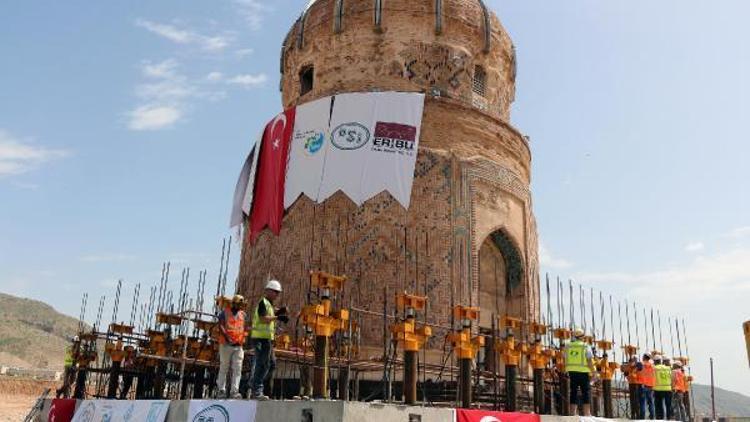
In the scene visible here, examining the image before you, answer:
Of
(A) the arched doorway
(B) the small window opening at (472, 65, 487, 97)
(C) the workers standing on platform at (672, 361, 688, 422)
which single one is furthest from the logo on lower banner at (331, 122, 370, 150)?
(C) the workers standing on platform at (672, 361, 688, 422)

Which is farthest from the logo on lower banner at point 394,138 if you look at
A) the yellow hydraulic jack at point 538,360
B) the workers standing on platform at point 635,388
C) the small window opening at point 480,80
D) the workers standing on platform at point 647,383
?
the workers standing on platform at point 647,383

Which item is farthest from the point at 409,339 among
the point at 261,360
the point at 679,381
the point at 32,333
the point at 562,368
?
the point at 32,333

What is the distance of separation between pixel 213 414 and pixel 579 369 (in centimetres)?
666

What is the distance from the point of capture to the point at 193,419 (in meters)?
9.28

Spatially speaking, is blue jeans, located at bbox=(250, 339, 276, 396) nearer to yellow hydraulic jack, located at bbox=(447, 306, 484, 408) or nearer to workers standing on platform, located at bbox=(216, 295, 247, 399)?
workers standing on platform, located at bbox=(216, 295, 247, 399)

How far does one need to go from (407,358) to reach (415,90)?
341 inches

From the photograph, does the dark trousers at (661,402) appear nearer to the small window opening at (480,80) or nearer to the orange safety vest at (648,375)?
the orange safety vest at (648,375)

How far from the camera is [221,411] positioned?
884 centimetres

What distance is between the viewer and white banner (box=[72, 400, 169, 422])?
10258 mm

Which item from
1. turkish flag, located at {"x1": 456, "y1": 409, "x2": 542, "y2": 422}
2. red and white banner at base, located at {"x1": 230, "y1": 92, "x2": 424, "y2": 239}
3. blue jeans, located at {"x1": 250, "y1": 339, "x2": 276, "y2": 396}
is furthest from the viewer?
red and white banner at base, located at {"x1": 230, "y1": 92, "x2": 424, "y2": 239}

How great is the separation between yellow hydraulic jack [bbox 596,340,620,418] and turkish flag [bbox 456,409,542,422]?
11.5 feet

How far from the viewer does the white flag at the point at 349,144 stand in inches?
599

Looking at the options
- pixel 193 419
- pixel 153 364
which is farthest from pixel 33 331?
pixel 193 419

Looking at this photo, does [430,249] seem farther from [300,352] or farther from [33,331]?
[33,331]
